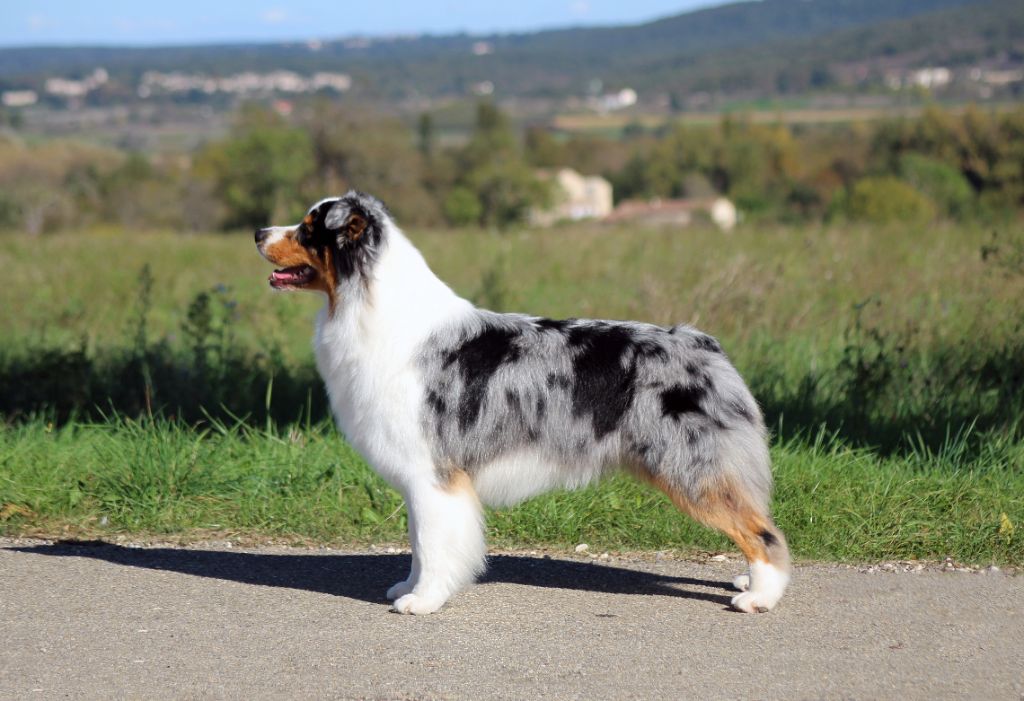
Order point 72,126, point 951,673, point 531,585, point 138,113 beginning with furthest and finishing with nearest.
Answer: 1. point 138,113
2. point 72,126
3. point 531,585
4. point 951,673

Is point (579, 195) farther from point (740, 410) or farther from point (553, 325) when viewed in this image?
point (740, 410)

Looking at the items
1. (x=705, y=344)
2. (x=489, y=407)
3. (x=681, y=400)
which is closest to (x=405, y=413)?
(x=489, y=407)

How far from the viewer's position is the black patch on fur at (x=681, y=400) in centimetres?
490

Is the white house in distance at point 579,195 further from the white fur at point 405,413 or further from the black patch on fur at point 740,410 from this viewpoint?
the black patch on fur at point 740,410

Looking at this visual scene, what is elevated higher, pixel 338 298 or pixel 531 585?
pixel 338 298

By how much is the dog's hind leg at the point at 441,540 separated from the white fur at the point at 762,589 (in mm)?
1192

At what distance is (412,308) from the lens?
5.08 metres

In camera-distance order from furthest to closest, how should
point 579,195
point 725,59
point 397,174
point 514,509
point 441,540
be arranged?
point 725,59 → point 579,195 → point 397,174 → point 514,509 → point 441,540

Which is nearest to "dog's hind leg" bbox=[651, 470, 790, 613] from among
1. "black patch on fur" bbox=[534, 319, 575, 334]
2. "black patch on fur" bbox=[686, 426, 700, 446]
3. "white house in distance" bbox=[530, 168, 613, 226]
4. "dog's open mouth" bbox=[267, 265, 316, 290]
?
"black patch on fur" bbox=[686, 426, 700, 446]

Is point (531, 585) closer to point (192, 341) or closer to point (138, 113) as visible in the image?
point (192, 341)

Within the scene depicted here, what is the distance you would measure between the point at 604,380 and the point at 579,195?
82.6m

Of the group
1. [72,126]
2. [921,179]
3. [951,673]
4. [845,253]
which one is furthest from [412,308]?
[72,126]

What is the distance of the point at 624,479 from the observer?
255 inches

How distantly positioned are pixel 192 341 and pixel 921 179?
115 feet
